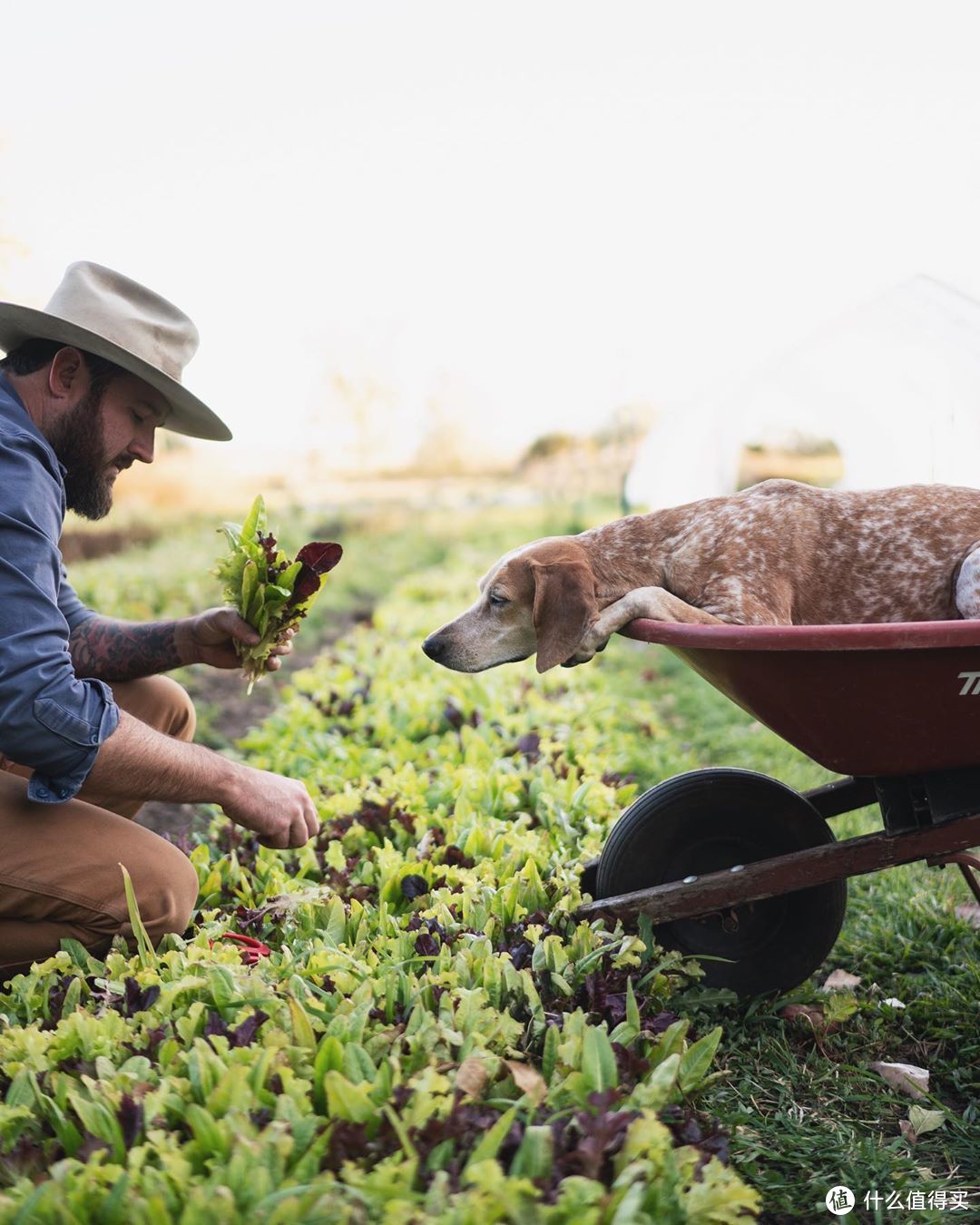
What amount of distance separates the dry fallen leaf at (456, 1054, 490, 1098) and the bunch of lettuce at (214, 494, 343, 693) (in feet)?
5.07

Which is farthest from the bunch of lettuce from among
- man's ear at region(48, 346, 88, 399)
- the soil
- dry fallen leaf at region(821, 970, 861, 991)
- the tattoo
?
dry fallen leaf at region(821, 970, 861, 991)

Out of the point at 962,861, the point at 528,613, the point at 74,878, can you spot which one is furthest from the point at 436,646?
the point at 962,861

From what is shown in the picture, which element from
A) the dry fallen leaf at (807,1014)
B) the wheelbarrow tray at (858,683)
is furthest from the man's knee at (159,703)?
the dry fallen leaf at (807,1014)

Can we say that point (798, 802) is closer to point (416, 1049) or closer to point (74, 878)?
point (416, 1049)

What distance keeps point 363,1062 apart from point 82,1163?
56 centimetres

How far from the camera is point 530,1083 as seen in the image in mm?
2209

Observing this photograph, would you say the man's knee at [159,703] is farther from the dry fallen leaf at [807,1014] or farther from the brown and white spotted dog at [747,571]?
→ the dry fallen leaf at [807,1014]

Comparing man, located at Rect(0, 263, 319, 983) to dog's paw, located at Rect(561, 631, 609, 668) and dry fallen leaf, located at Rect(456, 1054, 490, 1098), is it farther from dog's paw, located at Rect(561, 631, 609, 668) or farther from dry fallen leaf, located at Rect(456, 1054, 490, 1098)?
dry fallen leaf, located at Rect(456, 1054, 490, 1098)

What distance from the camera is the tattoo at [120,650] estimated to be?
12.0ft

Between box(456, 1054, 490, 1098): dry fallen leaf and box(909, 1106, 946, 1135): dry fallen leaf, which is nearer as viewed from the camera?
box(456, 1054, 490, 1098): dry fallen leaf

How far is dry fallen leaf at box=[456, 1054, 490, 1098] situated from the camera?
220 centimetres

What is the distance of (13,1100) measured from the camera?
7.30 feet

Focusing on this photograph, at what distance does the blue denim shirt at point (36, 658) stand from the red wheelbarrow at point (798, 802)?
57.2 inches

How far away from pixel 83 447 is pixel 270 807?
3.88ft
